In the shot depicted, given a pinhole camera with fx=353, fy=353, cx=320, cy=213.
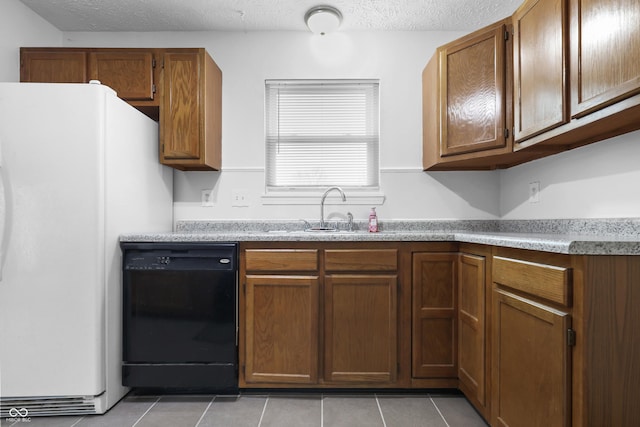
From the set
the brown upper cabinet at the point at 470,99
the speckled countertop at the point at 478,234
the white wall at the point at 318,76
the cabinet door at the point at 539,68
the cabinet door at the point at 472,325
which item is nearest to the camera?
the speckled countertop at the point at 478,234

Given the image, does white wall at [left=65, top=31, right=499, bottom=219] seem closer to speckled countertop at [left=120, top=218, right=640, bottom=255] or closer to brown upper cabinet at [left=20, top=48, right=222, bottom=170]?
speckled countertop at [left=120, top=218, right=640, bottom=255]

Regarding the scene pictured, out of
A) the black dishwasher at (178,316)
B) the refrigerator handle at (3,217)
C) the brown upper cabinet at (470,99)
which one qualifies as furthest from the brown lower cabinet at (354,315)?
the refrigerator handle at (3,217)

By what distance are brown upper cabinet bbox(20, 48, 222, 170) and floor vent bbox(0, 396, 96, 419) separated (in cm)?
143

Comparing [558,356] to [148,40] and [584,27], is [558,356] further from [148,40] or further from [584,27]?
[148,40]

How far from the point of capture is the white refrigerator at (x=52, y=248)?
5.79 feet

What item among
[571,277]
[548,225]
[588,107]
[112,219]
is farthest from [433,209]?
[112,219]

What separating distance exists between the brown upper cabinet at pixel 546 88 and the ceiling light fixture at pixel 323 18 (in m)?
0.72

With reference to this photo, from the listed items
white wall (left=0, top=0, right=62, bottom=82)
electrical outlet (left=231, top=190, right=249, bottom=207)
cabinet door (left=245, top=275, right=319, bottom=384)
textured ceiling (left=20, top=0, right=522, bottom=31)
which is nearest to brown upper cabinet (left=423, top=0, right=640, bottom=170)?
textured ceiling (left=20, top=0, right=522, bottom=31)

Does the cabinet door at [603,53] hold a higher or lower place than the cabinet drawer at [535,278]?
higher

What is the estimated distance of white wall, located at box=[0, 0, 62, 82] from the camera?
224 centimetres

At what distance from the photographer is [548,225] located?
2068mm

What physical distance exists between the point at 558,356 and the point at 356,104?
2117 mm

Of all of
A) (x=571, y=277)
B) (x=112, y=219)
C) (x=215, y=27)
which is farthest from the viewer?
(x=215, y=27)

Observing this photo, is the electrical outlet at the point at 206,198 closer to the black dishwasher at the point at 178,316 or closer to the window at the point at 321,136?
the window at the point at 321,136
